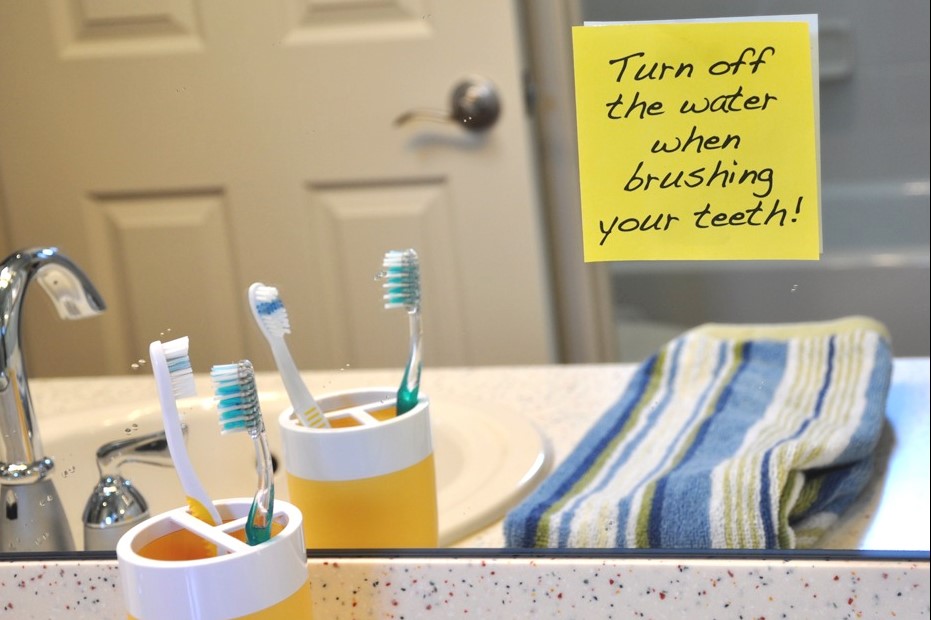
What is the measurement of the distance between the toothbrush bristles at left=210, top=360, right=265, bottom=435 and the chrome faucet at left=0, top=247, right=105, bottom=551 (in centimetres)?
22

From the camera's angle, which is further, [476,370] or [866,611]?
[476,370]

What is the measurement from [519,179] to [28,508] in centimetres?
38

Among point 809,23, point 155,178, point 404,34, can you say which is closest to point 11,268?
point 155,178

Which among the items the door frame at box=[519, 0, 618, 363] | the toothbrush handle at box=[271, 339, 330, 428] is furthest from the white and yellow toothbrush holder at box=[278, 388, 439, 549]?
the door frame at box=[519, 0, 618, 363]

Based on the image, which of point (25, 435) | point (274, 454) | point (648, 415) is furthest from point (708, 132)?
point (25, 435)

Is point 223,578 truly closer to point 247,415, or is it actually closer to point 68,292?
point 247,415

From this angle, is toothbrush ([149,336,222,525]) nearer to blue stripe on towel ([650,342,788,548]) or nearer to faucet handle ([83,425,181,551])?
faucet handle ([83,425,181,551])

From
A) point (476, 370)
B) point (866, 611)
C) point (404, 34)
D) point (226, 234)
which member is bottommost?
point (866, 611)

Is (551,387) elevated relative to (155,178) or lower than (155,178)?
lower

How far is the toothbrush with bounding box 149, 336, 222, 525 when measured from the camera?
52cm

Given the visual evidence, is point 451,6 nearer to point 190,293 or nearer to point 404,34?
point 404,34

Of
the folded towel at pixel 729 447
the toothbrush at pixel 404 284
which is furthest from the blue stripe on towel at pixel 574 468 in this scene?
the toothbrush at pixel 404 284

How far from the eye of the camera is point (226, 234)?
2.19ft

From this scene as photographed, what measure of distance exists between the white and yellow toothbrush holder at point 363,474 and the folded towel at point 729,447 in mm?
69
